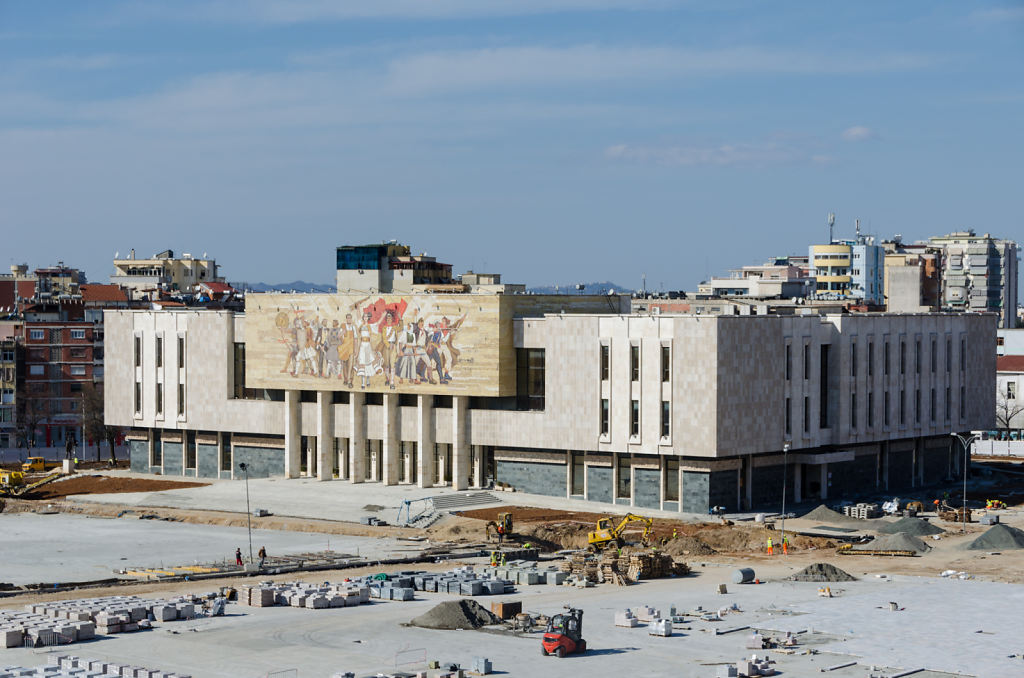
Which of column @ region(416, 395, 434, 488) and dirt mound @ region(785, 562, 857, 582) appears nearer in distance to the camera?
dirt mound @ region(785, 562, 857, 582)

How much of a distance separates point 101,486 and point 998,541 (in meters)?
78.2

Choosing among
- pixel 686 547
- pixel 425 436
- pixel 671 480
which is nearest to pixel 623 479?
pixel 671 480

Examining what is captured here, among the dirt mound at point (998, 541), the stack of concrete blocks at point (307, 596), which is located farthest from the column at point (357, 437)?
the dirt mound at point (998, 541)

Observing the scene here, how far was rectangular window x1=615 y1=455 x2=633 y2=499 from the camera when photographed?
123 metres

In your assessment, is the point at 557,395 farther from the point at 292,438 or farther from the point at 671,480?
the point at 292,438

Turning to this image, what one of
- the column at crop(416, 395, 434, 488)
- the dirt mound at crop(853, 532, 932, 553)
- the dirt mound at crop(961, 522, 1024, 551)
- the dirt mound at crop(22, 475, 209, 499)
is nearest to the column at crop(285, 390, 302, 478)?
the dirt mound at crop(22, 475, 209, 499)

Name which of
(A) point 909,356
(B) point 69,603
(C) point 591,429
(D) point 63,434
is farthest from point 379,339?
(D) point 63,434

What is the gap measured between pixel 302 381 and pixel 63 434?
194 ft

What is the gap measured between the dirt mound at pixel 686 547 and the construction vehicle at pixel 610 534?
182 cm

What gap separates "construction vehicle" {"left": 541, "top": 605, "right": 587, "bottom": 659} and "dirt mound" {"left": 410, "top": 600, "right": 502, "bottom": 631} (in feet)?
19.6

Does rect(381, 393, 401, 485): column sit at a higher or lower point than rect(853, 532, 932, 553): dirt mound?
higher

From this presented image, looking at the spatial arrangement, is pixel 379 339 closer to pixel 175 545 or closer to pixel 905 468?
pixel 175 545

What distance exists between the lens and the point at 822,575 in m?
92.6

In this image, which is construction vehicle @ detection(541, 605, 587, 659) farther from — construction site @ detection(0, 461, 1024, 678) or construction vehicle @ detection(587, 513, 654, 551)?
construction vehicle @ detection(587, 513, 654, 551)
